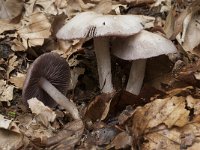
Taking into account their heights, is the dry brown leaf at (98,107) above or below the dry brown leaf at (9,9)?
below

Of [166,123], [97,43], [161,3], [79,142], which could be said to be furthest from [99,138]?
[161,3]

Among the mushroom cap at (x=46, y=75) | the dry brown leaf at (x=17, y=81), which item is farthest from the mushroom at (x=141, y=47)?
the dry brown leaf at (x=17, y=81)

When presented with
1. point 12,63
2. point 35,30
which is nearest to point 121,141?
point 12,63

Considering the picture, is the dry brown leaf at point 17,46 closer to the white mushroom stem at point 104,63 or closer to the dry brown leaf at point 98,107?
the white mushroom stem at point 104,63

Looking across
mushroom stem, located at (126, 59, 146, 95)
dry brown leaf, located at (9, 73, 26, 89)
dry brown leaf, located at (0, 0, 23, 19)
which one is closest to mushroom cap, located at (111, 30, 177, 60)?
mushroom stem, located at (126, 59, 146, 95)

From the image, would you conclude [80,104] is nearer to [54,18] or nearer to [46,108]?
[46,108]

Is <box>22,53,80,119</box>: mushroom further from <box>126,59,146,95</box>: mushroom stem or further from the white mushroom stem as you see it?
<box>126,59,146,95</box>: mushroom stem

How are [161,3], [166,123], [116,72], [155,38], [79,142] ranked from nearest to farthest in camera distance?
[166,123] → [79,142] → [155,38] → [116,72] → [161,3]

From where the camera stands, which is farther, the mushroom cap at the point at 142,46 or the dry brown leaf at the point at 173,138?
the mushroom cap at the point at 142,46
